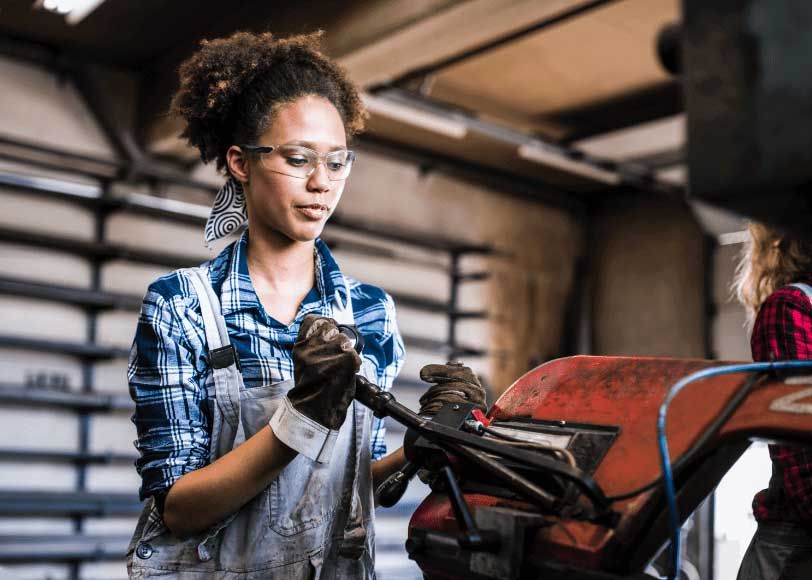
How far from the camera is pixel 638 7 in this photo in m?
4.37

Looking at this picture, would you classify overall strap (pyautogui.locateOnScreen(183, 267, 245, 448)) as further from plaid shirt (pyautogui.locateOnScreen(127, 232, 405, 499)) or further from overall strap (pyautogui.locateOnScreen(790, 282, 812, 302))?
overall strap (pyautogui.locateOnScreen(790, 282, 812, 302))

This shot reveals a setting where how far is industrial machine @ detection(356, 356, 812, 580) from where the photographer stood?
0.94m

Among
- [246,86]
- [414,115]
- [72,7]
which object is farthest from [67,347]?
[246,86]

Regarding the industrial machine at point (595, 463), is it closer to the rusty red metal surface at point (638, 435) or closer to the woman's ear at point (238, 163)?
the rusty red metal surface at point (638, 435)

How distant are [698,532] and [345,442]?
110 inches

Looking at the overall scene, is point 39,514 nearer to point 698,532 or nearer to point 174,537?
point 698,532

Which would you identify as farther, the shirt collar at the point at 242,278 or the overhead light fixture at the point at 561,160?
the overhead light fixture at the point at 561,160

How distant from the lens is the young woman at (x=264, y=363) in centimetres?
127

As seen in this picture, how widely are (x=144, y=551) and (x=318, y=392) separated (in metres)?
0.45

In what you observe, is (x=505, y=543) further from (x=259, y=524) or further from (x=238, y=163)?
(x=238, y=163)

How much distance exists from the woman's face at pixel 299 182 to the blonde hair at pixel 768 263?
89 centimetres

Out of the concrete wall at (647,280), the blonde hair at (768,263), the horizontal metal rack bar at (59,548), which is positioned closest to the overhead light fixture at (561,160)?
the concrete wall at (647,280)

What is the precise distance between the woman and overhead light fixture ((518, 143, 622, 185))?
13.9 ft

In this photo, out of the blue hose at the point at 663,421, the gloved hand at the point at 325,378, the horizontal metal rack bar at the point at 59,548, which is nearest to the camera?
the blue hose at the point at 663,421
